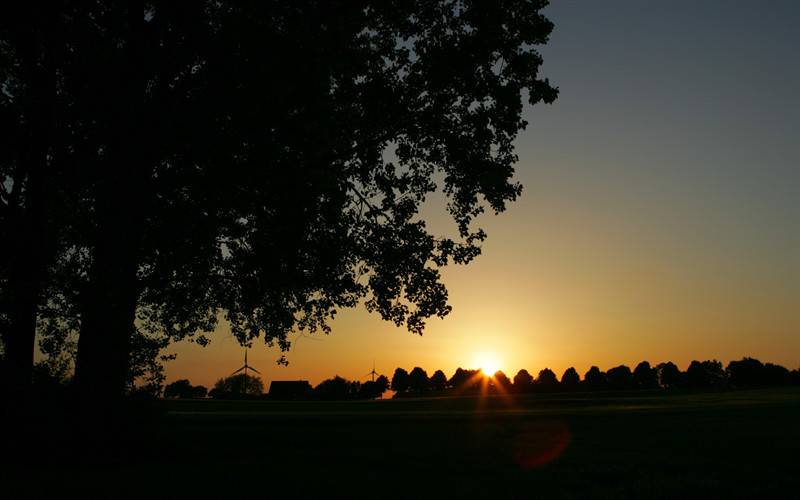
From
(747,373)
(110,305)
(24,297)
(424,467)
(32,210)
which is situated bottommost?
(424,467)

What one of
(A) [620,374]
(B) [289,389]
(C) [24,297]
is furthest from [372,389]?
(C) [24,297]

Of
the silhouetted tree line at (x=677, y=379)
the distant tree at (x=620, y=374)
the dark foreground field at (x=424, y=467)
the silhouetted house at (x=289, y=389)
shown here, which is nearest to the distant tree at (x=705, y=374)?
the silhouetted tree line at (x=677, y=379)

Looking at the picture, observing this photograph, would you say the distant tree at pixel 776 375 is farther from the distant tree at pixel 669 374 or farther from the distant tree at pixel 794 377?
the distant tree at pixel 669 374

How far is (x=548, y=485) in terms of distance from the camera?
12.0 meters

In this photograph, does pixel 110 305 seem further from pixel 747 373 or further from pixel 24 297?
pixel 747 373

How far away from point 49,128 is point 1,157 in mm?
3328

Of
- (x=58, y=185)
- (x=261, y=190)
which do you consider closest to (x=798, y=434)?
(x=261, y=190)

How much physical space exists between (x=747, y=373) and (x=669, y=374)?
140 ft

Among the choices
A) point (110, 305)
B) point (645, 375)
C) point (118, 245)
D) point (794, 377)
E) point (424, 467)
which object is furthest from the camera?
point (645, 375)

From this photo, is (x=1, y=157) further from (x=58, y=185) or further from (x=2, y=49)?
(x=2, y=49)

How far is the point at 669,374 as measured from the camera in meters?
187

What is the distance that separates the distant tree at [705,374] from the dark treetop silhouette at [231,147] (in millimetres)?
164311

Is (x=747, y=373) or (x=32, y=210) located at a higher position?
(x=32, y=210)

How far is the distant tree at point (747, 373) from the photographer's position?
140 m
